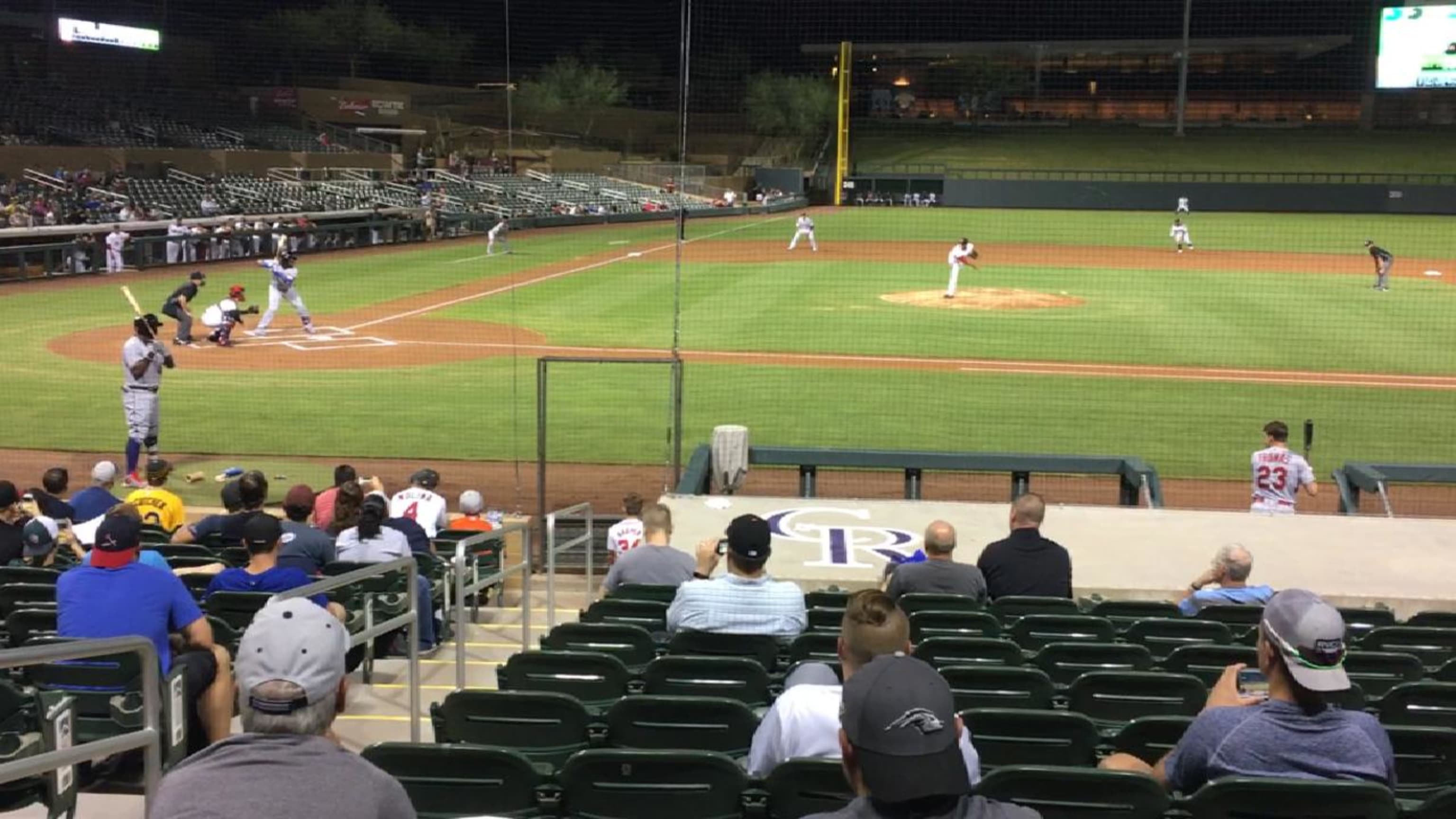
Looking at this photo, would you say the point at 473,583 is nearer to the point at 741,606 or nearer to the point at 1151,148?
the point at 741,606

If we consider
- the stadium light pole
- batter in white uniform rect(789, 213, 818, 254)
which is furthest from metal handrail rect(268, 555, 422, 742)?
the stadium light pole

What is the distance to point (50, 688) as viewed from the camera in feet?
16.3

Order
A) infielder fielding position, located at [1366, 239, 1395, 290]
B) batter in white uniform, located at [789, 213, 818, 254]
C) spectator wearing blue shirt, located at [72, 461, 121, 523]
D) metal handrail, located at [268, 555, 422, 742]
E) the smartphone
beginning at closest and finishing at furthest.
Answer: the smartphone < metal handrail, located at [268, 555, 422, 742] < spectator wearing blue shirt, located at [72, 461, 121, 523] < infielder fielding position, located at [1366, 239, 1395, 290] < batter in white uniform, located at [789, 213, 818, 254]

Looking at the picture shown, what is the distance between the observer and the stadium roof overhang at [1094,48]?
4956 cm

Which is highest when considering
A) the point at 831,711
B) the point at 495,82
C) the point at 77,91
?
the point at 495,82

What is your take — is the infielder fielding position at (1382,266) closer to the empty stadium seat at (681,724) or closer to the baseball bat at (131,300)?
the baseball bat at (131,300)

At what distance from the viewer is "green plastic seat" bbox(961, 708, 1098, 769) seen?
4.02 m

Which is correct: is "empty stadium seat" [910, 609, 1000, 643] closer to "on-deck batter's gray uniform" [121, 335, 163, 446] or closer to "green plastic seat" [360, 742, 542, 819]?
"green plastic seat" [360, 742, 542, 819]

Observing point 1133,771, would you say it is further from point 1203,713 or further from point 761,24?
point 761,24

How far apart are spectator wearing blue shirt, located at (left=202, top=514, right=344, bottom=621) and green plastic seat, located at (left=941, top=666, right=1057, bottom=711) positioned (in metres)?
3.23

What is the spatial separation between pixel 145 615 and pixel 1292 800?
4207mm

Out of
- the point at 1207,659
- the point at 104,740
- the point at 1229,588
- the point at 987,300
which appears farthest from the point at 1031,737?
the point at 987,300

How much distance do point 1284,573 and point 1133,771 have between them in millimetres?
6735

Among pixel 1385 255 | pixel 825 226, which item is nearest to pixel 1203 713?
pixel 1385 255
